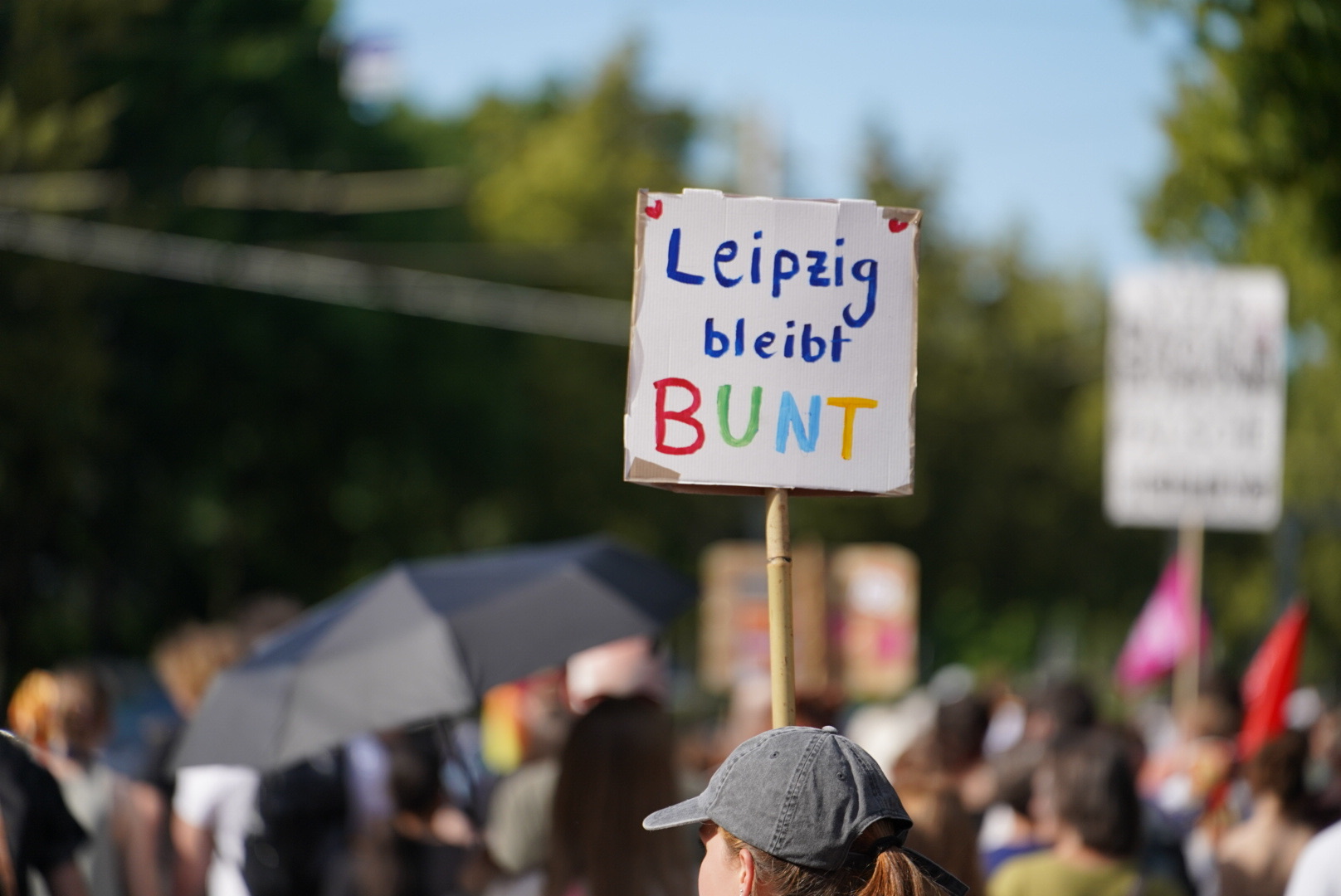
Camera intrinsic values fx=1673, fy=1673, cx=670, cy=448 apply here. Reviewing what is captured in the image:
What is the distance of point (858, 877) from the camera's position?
2469 mm

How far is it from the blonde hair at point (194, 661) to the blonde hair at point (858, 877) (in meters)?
4.07

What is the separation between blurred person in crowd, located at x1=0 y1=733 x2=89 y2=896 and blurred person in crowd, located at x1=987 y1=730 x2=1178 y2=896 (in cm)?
247

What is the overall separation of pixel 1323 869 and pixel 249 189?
19.0 m

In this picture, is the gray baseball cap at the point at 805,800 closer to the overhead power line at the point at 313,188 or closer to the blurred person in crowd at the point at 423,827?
the blurred person in crowd at the point at 423,827

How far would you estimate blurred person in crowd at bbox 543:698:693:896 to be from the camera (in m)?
3.91

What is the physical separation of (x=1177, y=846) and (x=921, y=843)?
123 cm

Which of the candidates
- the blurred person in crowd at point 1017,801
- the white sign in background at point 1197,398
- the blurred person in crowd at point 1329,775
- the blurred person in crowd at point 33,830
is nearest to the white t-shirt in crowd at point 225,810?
the blurred person in crowd at point 33,830

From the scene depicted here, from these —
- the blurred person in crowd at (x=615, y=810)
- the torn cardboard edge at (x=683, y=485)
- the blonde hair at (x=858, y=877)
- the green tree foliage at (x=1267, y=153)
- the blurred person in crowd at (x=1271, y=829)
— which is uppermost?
the green tree foliage at (x=1267, y=153)

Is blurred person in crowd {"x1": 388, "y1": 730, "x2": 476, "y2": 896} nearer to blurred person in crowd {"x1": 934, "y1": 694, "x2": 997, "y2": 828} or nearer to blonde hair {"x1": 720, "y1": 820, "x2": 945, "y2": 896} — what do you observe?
blurred person in crowd {"x1": 934, "y1": 694, "x2": 997, "y2": 828}

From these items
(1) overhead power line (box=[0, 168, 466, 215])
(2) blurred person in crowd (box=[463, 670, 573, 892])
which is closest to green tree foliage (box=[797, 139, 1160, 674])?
(1) overhead power line (box=[0, 168, 466, 215])

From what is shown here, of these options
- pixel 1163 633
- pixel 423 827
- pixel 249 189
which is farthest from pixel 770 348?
pixel 249 189

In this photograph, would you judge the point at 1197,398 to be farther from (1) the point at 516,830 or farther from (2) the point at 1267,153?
(1) the point at 516,830

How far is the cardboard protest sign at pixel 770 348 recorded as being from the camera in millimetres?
3307

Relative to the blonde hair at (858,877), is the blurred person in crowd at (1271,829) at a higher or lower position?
Answer: lower
